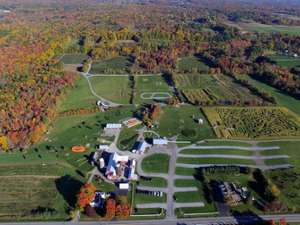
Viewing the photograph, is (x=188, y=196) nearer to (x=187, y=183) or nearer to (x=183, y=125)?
(x=187, y=183)

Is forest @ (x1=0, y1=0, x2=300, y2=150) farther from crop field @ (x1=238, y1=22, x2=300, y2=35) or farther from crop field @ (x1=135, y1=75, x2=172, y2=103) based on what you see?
crop field @ (x1=238, y1=22, x2=300, y2=35)

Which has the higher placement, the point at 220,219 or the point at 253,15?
the point at 253,15

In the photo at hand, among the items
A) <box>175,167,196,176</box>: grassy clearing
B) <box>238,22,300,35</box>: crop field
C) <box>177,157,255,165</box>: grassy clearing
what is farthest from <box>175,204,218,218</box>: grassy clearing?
<box>238,22,300,35</box>: crop field

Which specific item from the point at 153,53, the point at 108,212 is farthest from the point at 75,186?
the point at 153,53

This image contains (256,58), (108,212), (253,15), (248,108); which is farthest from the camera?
(253,15)

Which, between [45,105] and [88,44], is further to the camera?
[88,44]

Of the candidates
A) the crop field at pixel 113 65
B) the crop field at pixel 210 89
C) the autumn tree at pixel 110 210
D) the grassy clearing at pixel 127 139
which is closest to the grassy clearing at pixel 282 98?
the crop field at pixel 210 89

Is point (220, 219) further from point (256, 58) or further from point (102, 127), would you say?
point (256, 58)
